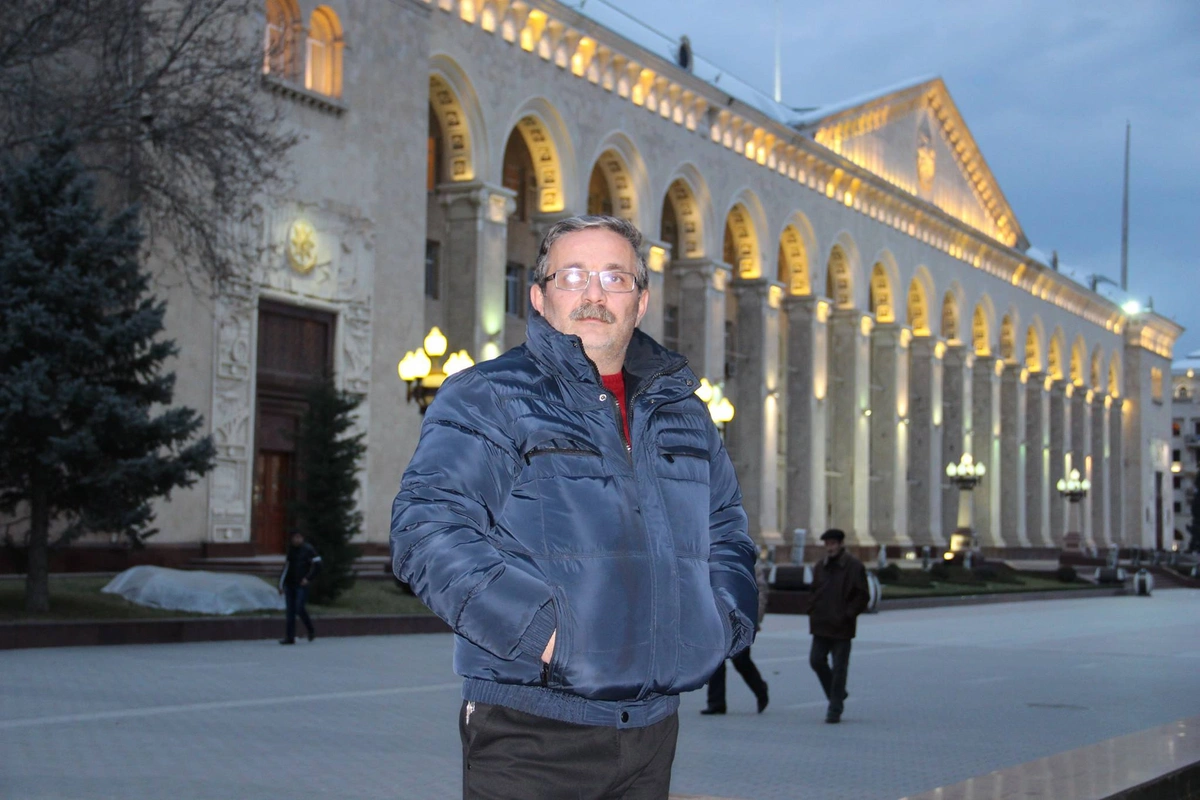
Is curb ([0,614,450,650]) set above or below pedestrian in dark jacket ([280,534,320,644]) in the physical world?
below

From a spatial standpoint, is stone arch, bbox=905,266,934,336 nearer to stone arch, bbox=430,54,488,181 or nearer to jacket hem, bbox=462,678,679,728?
stone arch, bbox=430,54,488,181

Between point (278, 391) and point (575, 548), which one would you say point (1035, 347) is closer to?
point (278, 391)

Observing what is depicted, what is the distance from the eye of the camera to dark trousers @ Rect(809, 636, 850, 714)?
13.5 m

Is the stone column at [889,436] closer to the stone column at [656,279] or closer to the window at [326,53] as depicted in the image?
the stone column at [656,279]

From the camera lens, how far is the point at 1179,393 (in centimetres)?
15138

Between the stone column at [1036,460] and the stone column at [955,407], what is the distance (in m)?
9.70

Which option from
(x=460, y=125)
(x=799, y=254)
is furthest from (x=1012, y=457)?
(x=460, y=125)

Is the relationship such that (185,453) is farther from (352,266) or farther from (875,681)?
(352,266)

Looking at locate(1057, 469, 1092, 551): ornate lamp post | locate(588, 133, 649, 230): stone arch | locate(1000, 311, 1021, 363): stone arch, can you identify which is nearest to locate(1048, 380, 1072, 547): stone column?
locate(1057, 469, 1092, 551): ornate lamp post

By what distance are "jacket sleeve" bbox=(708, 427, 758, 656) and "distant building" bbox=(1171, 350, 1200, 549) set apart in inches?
5950

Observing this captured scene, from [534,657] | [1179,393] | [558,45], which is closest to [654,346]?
[534,657]

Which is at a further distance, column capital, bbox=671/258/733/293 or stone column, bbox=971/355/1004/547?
stone column, bbox=971/355/1004/547

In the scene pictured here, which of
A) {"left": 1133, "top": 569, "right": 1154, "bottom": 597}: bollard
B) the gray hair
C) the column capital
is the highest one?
the column capital

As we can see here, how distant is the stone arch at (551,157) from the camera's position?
1610 inches
